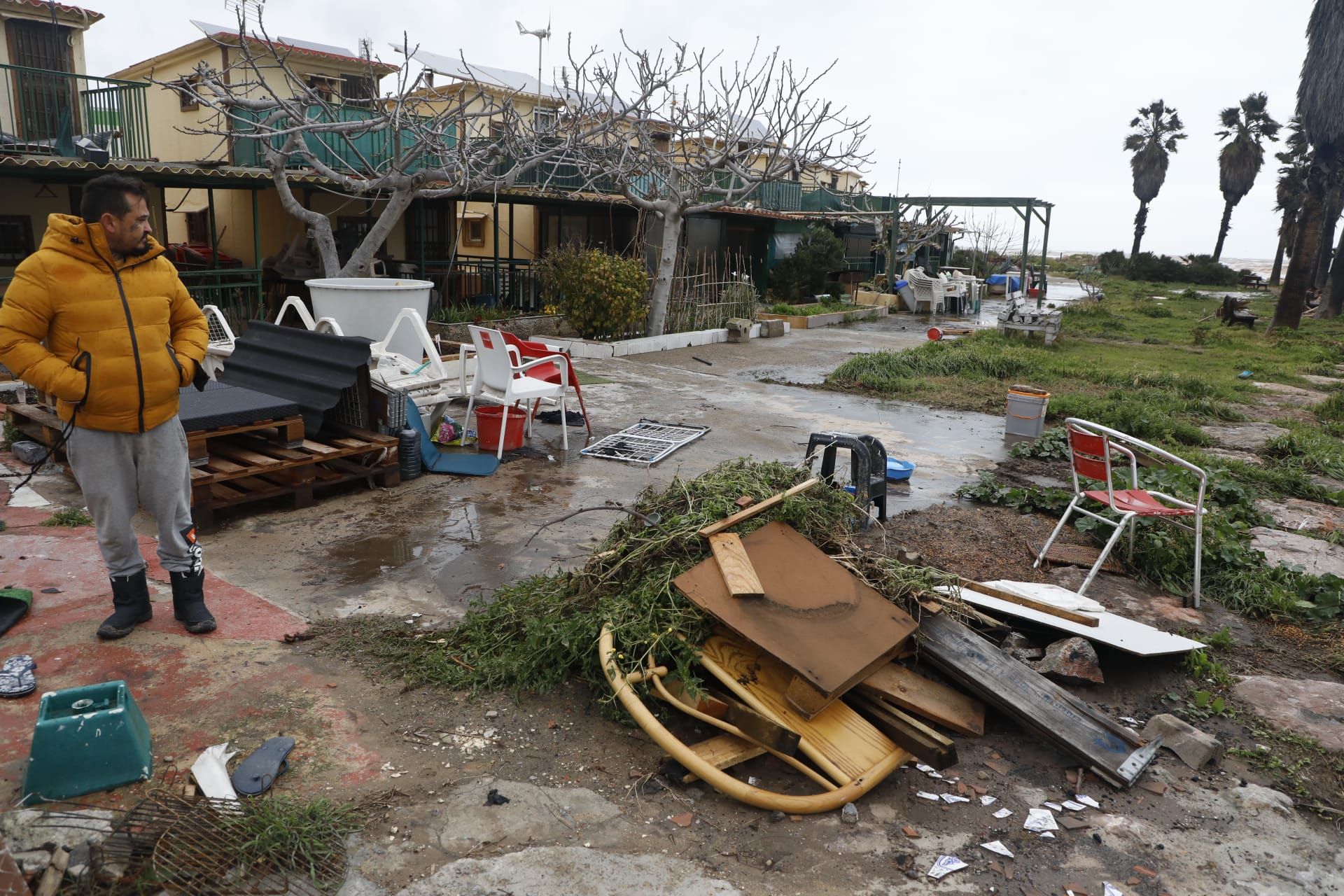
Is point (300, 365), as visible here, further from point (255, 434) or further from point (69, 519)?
point (69, 519)

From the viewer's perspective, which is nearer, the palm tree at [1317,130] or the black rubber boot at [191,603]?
the black rubber boot at [191,603]

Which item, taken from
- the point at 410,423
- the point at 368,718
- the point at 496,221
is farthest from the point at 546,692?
the point at 496,221

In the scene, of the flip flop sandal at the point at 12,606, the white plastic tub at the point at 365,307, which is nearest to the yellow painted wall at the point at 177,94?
the white plastic tub at the point at 365,307

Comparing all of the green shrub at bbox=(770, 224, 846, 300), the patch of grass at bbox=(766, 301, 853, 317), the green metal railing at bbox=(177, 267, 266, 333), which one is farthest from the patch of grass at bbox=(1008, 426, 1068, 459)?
the green shrub at bbox=(770, 224, 846, 300)

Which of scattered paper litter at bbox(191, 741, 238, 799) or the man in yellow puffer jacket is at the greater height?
the man in yellow puffer jacket

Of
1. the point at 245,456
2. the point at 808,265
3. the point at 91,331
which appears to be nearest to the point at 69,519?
the point at 245,456

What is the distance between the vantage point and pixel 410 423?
258 inches

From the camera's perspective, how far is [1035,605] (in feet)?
13.5

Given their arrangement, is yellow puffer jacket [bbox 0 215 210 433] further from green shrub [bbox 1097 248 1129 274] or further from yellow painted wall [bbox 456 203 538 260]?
green shrub [bbox 1097 248 1129 274]

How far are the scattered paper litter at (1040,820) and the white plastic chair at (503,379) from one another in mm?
4880

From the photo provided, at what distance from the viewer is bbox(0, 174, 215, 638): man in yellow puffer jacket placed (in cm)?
332

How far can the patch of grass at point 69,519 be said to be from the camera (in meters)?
5.04

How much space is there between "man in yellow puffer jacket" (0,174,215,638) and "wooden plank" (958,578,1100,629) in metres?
3.48

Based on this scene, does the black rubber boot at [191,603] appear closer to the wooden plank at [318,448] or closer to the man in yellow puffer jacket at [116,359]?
the man in yellow puffer jacket at [116,359]
